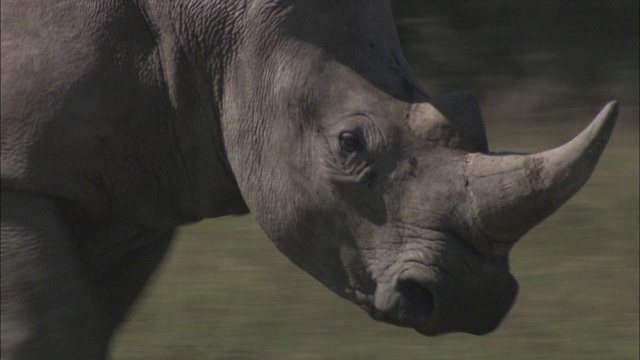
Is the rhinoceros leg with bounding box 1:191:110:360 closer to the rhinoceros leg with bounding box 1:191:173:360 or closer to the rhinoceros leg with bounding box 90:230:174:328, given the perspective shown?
the rhinoceros leg with bounding box 1:191:173:360

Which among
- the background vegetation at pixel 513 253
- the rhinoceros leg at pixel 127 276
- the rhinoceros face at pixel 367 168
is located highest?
the rhinoceros face at pixel 367 168

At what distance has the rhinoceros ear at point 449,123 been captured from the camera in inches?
151

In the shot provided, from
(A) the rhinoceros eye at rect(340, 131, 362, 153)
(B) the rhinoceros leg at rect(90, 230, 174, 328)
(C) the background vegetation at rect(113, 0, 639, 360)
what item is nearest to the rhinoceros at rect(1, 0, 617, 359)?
(A) the rhinoceros eye at rect(340, 131, 362, 153)

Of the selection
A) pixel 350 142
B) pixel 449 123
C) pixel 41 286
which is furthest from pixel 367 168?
pixel 41 286

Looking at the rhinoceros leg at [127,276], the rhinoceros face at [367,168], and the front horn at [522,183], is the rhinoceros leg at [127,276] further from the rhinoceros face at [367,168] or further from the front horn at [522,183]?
the front horn at [522,183]

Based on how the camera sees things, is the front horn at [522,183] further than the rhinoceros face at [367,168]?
No

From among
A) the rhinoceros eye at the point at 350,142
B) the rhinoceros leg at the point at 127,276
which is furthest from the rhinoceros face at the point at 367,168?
the rhinoceros leg at the point at 127,276

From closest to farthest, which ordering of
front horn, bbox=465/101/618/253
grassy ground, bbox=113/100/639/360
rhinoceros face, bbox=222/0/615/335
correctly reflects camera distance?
1. front horn, bbox=465/101/618/253
2. rhinoceros face, bbox=222/0/615/335
3. grassy ground, bbox=113/100/639/360

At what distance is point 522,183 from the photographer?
12.3ft

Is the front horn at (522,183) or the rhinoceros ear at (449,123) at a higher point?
the rhinoceros ear at (449,123)

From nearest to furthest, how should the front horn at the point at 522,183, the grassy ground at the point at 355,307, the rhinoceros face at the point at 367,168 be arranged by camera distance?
the front horn at the point at 522,183, the rhinoceros face at the point at 367,168, the grassy ground at the point at 355,307

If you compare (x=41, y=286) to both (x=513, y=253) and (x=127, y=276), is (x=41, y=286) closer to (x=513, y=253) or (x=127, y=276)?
(x=127, y=276)

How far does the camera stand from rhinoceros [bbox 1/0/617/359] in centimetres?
386

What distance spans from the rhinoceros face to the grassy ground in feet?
5.76
